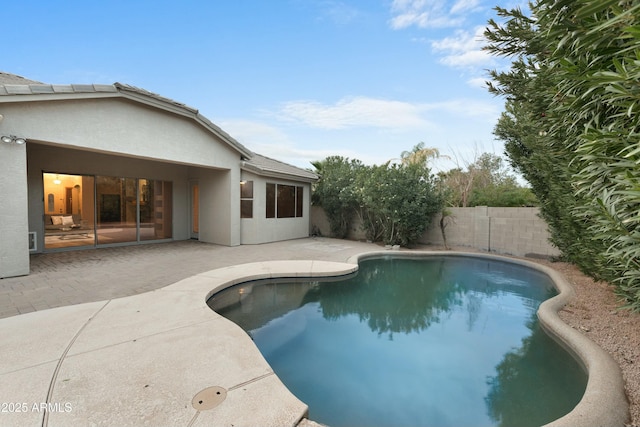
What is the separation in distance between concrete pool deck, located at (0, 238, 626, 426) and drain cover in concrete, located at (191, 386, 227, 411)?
0.01 meters

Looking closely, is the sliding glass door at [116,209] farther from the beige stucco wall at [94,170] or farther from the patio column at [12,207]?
the patio column at [12,207]

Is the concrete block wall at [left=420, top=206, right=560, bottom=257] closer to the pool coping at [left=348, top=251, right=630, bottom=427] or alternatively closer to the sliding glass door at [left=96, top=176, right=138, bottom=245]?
the pool coping at [left=348, top=251, right=630, bottom=427]

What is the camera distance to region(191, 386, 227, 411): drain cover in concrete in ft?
8.80

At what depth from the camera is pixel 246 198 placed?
1270 cm

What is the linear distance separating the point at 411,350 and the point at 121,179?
12.4 meters

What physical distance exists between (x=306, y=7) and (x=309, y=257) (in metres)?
10.1

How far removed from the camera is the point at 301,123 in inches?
745

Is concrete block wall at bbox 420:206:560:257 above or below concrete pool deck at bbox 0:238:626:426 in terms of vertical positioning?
above

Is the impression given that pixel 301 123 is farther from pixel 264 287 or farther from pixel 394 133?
pixel 264 287

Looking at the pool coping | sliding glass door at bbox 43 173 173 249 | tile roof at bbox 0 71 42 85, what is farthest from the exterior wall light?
the pool coping

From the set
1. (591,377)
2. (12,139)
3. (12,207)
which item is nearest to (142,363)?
(591,377)

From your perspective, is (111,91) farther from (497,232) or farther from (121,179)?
(497,232)

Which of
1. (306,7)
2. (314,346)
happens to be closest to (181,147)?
(306,7)

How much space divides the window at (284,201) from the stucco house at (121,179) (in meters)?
0.05
